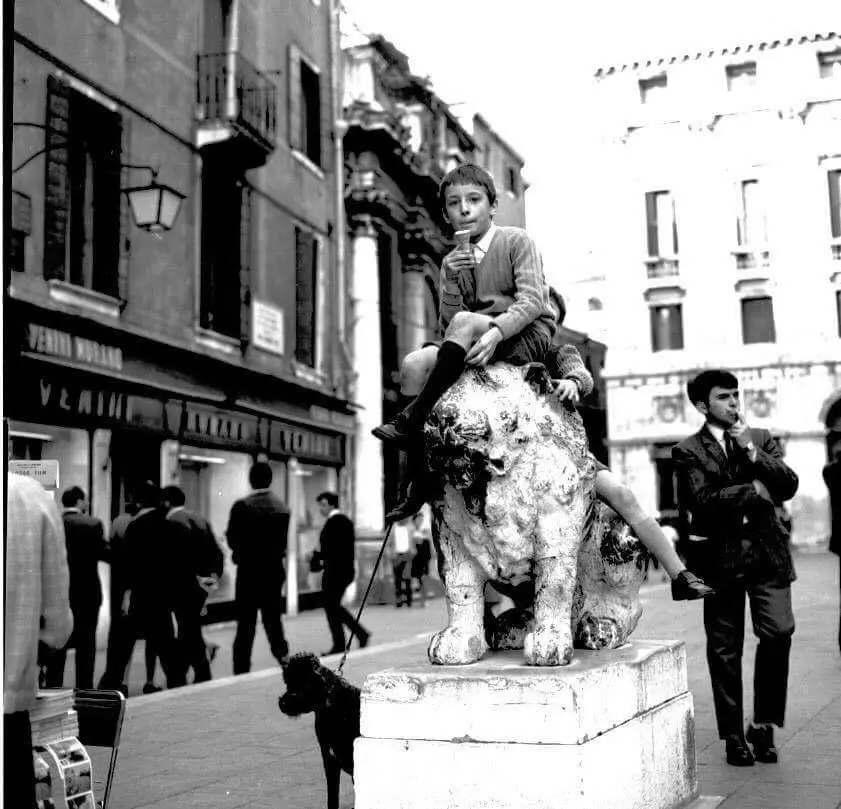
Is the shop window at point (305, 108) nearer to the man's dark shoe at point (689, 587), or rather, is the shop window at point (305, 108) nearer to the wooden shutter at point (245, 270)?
the wooden shutter at point (245, 270)

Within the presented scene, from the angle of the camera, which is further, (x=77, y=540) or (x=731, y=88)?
(x=731, y=88)

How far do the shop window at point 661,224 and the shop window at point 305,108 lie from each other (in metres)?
13.8

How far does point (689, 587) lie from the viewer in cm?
471

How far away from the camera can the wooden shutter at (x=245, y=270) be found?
57.9 ft

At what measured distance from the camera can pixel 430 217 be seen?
27.2m

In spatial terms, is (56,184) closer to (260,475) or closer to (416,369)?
(260,475)

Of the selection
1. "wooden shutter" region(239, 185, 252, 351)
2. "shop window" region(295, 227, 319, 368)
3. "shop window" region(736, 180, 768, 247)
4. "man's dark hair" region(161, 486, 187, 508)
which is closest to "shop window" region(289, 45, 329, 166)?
"shop window" region(295, 227, 319, 368)

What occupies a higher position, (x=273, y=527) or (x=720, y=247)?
(x=720, y=247)

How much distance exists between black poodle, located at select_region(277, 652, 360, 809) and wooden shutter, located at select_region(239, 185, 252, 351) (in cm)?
1324

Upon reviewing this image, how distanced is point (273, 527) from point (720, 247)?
984 inches

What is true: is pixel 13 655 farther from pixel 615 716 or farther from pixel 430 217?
pixel 430 217

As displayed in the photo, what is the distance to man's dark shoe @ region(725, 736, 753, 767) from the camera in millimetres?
5855

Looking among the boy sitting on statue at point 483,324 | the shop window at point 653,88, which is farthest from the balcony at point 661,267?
the boy sitting on statue at point 483,324

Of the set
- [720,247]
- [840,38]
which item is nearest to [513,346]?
[840,38]
